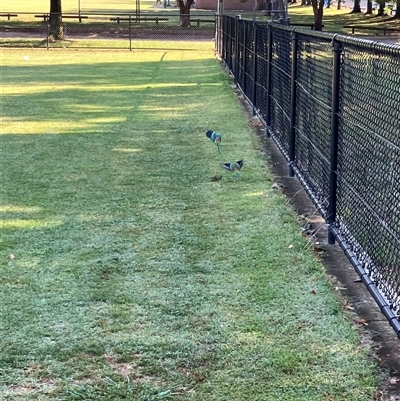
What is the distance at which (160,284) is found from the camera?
14.0ft

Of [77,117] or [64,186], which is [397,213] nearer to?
[64,186]

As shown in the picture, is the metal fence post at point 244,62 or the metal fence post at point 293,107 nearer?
the metal fence post at point 293,107

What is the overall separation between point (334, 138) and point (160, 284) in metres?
1.50

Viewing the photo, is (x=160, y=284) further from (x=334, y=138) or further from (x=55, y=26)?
(x=55, y=26)

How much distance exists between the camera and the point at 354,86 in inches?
173

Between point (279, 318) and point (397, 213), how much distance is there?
815mm

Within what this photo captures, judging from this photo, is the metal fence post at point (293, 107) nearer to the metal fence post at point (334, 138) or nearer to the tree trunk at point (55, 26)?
the metal fence post at point (334, 138)

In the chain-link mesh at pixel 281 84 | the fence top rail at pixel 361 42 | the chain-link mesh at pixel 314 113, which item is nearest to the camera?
the fence top rail at pixel 361 42

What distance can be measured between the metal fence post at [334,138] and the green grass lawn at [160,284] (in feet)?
0.86

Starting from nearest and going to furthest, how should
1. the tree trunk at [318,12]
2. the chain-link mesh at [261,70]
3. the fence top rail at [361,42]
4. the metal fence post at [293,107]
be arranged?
the fence top rail at [361,42]
the metal fence post at [293,107]
the chain-link mesh at [261,70]
the tree trunk at [318,12]

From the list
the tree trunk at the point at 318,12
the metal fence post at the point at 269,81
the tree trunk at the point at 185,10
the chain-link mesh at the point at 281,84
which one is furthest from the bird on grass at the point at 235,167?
the tree trunk at the point at 318,12

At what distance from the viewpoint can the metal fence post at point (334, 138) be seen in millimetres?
4645

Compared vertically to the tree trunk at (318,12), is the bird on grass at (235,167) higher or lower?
lower

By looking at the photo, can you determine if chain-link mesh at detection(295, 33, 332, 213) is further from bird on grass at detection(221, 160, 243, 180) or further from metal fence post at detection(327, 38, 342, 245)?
bird on grass at detection(221, 160, 243, 180)
